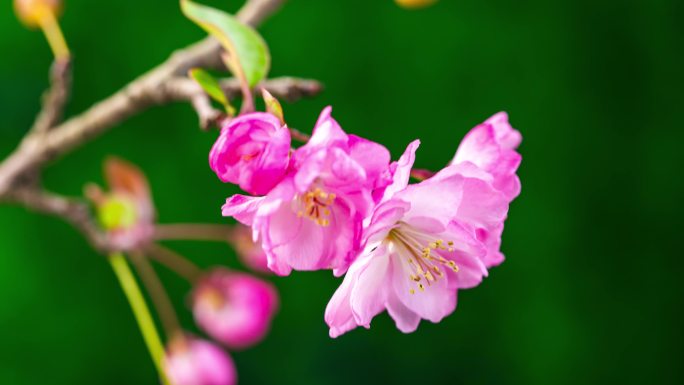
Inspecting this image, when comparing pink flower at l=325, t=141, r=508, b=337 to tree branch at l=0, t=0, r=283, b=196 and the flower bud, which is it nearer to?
tree branch at l=0, t=0, r=283, b=196

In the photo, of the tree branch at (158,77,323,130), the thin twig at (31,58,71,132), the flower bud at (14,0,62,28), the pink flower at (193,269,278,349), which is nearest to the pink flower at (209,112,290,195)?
the tree branch at (158,77,323,130)

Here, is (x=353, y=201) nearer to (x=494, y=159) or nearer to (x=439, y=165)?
(x=494, y=159)

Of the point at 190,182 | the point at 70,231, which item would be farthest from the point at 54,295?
the point at 190,182

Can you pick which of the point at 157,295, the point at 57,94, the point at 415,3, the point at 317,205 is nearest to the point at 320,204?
the point at 317,205

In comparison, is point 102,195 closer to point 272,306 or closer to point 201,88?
point 272,306

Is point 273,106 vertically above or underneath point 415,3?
underneath

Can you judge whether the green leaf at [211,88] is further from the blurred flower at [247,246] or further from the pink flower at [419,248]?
the blurred flower at [247,246]

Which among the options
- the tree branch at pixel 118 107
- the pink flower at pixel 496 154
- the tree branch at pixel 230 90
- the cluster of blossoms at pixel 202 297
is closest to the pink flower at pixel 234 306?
the cluster of blossoms at pixel 202 297
